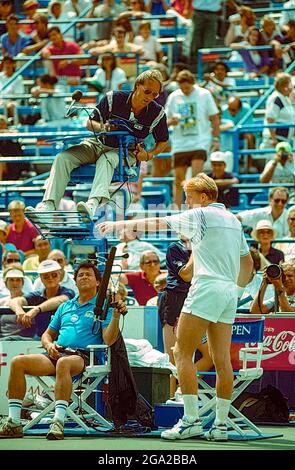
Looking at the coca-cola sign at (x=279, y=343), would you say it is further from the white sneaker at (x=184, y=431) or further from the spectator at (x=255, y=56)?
the spectator at (x=255, y=56)

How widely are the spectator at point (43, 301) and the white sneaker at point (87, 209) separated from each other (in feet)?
6.87

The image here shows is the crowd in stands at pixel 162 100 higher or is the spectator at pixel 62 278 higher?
the crowd in stands at pixel 162 100

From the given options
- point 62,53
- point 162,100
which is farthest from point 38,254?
point 62,53

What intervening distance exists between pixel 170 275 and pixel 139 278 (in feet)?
8.82

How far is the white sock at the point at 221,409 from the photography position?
9016 mm

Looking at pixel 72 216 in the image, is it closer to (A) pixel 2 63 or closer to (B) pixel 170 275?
(B) pixel 170 275

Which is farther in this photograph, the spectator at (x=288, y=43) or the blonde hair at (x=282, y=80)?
the spectator at (x=288, y=43)

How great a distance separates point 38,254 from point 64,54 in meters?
6.36

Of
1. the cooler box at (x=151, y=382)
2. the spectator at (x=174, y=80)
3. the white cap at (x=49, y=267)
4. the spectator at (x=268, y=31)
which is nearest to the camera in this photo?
the cooler box at (x=151, y=382)

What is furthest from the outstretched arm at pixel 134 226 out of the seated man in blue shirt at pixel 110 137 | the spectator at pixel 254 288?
the spectator at pixel 254 288

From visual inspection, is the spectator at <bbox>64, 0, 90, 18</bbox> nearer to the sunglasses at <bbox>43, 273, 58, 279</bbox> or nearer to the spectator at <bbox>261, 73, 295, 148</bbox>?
the spectator at <bbox>261, 73, 295, 148</bbox>

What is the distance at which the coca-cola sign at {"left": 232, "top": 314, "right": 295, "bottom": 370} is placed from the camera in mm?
10820

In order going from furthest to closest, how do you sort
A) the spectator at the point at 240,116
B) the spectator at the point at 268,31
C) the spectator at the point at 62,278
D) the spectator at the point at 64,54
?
the spectator at the point at 64,54 → the spectator at the point at 268,31 → the spectator at the point at 240,116 → the spectator at the point at 62,278

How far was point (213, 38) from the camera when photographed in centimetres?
1989
